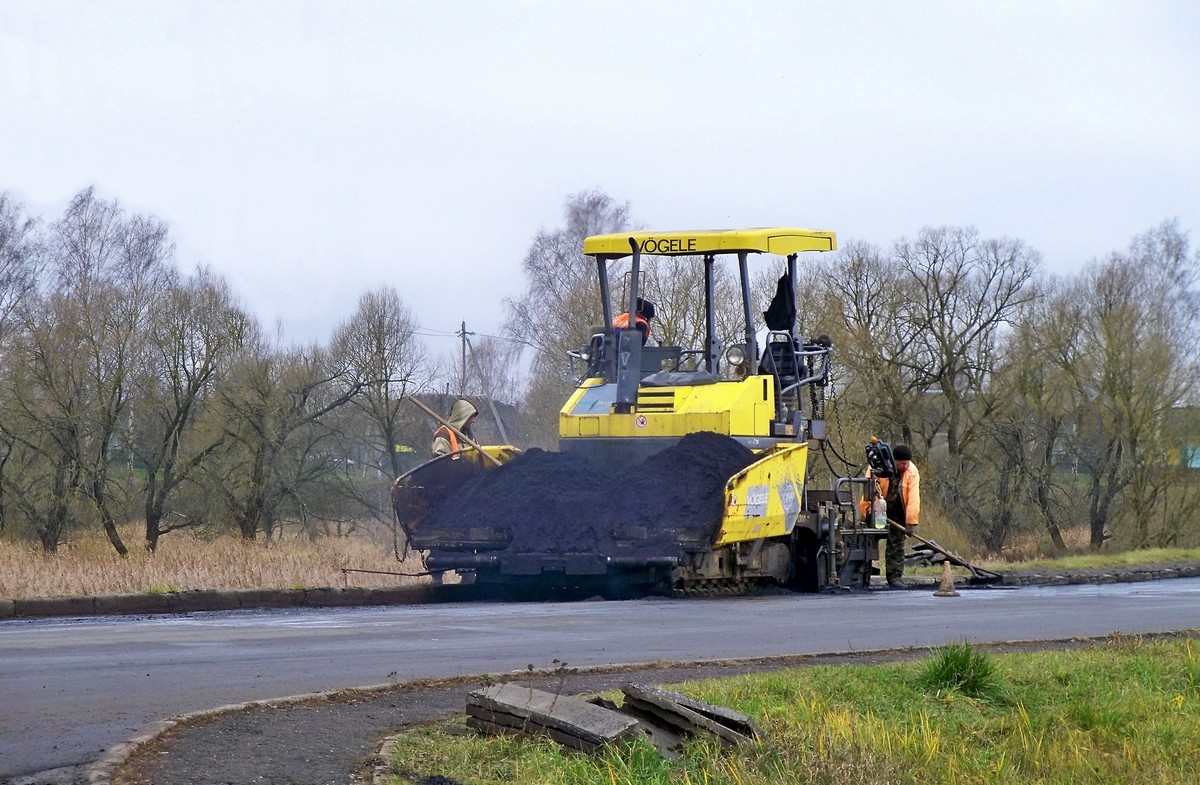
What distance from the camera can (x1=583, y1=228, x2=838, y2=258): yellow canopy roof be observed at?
62.3ft

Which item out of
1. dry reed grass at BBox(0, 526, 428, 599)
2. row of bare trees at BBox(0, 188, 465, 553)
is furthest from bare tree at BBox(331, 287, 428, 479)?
dry reed grass at BBox(0, 526, 428, 599)

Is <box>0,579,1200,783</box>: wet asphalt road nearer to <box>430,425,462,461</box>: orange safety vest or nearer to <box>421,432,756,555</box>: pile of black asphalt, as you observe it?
<box>421,432,756,555</box>: pile of black asphalt

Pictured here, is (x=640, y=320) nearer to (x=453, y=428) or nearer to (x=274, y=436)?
(x=453, y=428)

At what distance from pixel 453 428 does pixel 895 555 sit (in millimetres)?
7028

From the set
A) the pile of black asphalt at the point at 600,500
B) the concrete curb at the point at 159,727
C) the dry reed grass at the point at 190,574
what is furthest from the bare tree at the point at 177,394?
the concrete curb at the point at 159,727

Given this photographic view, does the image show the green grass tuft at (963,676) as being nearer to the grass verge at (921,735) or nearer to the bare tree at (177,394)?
the grass verge at (921,735)

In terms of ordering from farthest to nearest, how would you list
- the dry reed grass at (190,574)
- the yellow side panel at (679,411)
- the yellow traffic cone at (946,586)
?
the yellow traffic cone at (946,586) → the yellow side panel at (679,411) → the dry reed grass at (190,574)

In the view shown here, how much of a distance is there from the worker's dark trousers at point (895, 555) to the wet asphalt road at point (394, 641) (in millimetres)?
3552

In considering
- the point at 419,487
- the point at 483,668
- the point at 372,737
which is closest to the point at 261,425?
the point at 419,487

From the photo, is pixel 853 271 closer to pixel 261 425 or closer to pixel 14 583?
pixel 261 425

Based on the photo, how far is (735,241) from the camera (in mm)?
19000

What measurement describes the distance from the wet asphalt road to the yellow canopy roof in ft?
15.0

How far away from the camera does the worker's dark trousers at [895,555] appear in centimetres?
2195

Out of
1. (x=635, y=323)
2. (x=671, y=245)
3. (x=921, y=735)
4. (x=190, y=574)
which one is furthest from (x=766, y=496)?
(x=921, y=735)
